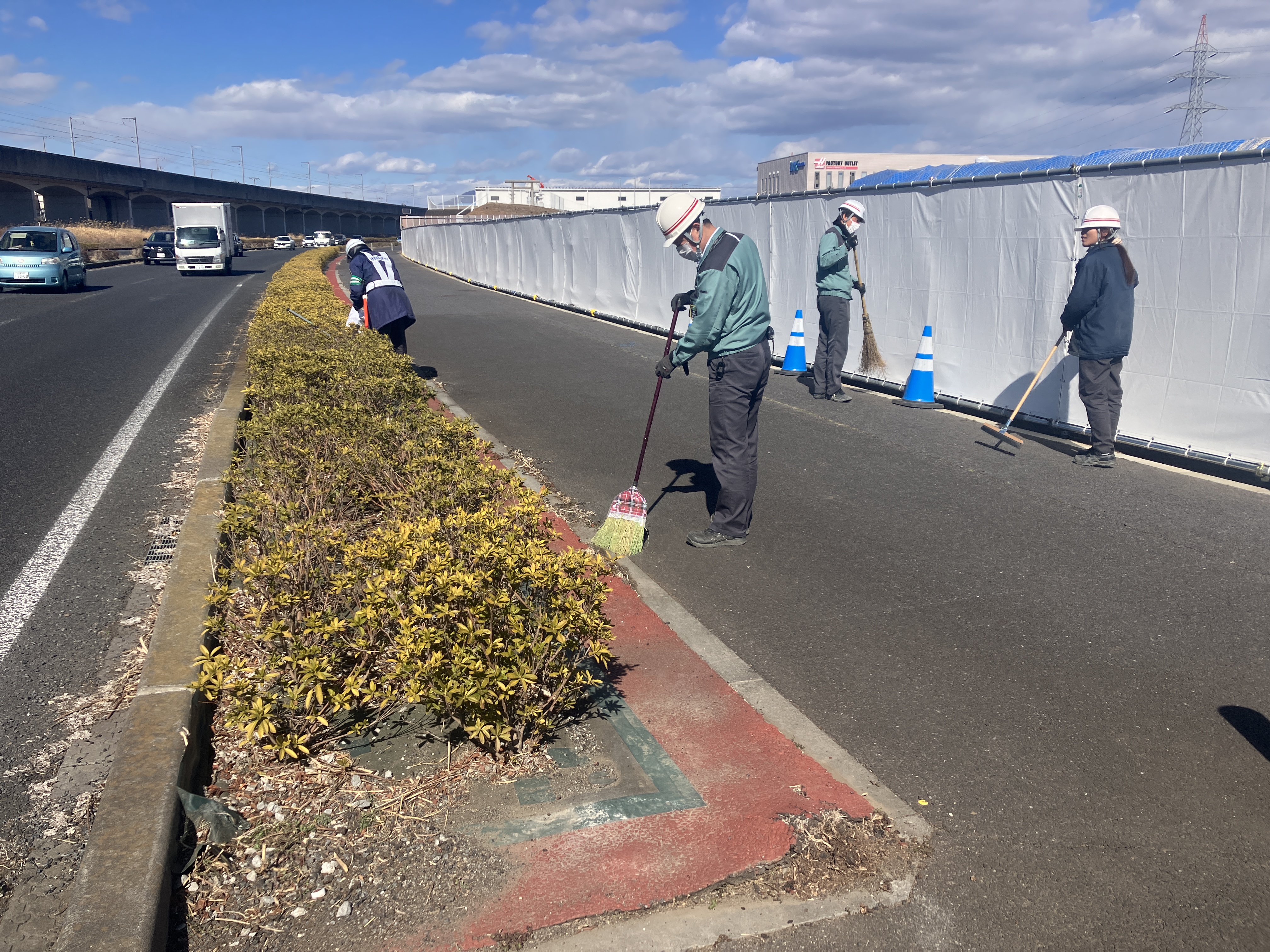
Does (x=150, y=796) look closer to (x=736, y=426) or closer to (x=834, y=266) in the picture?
(x=736, y=426)

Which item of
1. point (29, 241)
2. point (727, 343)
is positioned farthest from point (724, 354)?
point (29, 241)

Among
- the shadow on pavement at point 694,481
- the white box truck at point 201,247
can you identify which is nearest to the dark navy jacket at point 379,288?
the shadow on pavement at point 694,481

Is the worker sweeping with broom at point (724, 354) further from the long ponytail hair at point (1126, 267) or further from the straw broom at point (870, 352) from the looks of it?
the straw broom at point (870, 352)

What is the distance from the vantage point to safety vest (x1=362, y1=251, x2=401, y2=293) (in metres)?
9.62

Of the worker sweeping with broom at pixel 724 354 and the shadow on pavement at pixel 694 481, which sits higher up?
the worker sweeping with broom at pixel 724 354

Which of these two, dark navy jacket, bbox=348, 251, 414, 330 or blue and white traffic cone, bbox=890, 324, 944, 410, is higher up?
dark navy jacket, bbox=348, 251, 414, 330

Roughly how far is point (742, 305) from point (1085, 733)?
2.85 metres

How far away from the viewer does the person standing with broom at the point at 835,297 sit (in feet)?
32.9

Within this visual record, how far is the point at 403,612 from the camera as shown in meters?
3.16

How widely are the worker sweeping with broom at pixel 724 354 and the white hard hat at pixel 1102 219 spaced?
358 cm

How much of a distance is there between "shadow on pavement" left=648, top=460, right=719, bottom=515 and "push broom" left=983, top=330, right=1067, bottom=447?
8.94 feet

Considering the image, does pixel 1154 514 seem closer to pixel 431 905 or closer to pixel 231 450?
pixel 431 905

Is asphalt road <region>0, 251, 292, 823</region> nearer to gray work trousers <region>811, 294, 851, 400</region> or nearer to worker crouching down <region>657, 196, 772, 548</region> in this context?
worker crouching down <region>657, 196, 772, 548</region>

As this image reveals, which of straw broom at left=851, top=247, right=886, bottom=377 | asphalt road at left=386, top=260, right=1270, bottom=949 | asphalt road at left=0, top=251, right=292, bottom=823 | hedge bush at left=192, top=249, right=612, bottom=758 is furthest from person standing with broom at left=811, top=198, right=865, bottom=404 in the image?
asphalt road at left=0, top=251, right=292, bottom=823
